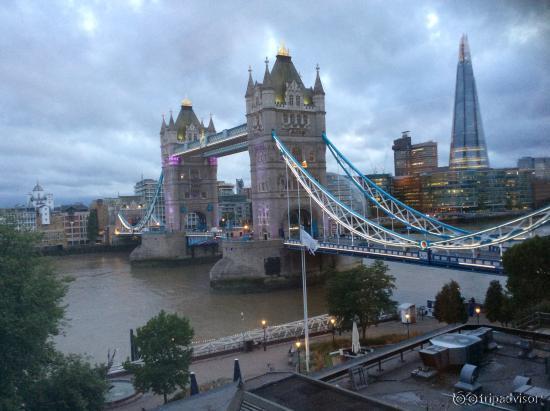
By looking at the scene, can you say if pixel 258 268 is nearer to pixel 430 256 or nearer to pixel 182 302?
pixel 182 302

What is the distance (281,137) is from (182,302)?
19.9 metres

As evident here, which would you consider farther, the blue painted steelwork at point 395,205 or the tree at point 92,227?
the tree at point 92,227

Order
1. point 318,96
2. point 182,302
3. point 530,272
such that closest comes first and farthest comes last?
point 530,272 → point 182,302 → point 318,96

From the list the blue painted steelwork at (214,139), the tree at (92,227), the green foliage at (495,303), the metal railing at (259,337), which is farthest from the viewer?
the tree at (92,227)

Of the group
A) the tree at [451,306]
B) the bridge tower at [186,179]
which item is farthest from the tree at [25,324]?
the bridge tower at [186,179]

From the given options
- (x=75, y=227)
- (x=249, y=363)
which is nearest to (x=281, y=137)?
(x=249, y=363)

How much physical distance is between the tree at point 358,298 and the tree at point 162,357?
351 inches

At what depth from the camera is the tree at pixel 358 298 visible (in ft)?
81.7

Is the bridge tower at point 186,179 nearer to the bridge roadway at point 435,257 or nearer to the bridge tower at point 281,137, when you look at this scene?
the bridge tower at point 281,137

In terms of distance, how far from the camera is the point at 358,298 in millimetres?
24875

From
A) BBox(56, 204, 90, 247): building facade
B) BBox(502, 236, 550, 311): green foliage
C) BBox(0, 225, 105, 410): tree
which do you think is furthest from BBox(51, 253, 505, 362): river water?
BBox(56, 204, 90, 247): building facade

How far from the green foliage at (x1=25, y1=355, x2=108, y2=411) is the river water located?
9844 millimetres

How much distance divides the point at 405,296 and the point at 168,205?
45804 mm

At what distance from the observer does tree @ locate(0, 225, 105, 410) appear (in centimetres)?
1480
